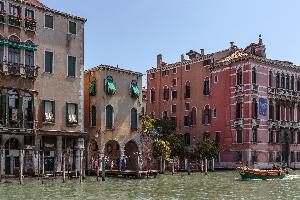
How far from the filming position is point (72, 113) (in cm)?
3872

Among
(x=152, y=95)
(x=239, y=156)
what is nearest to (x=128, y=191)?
(x=239, y=156)

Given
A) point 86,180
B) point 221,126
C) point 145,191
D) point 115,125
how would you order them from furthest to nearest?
point 221,126 → point 115,125 → point 86,180 → point 145,191

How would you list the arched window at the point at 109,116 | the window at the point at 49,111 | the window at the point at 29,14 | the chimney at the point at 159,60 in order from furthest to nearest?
1. the chimney at the point at 159,60
2. the arched window at the point at 109,116
3. the window at the point at 29,14
4. the window at the point at 49,111

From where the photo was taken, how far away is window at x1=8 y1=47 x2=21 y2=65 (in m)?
35.6

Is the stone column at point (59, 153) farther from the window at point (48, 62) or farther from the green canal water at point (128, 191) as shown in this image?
the window at point (48, 62)

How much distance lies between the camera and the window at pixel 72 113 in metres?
38.3

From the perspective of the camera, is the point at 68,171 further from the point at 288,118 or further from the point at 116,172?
the point at 288,118

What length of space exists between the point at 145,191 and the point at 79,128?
1262cm

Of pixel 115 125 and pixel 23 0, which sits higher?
pixel 23 0

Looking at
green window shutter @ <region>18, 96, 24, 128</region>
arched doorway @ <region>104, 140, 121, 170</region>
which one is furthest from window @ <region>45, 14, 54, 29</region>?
arched doorway @ <region>104, 140, 121, 170</region>

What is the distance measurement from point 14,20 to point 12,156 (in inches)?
369

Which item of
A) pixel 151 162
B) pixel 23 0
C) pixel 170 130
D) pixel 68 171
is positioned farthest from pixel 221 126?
pixel 23 0

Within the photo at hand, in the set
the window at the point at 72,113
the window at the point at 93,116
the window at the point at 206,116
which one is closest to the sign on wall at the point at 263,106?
the window at the point at 206,116

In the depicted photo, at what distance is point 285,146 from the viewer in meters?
56.0
